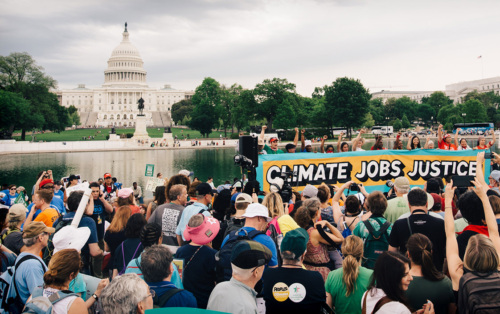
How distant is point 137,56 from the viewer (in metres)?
153

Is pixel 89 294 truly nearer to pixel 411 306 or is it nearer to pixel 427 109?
pixel 411 306

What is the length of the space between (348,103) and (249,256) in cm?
7206

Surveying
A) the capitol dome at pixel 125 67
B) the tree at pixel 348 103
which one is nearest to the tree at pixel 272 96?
the tree at pixel 348 103

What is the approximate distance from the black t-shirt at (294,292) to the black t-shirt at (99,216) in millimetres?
3993

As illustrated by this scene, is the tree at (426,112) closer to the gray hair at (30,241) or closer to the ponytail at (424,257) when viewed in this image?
the ponytail at (424,257)

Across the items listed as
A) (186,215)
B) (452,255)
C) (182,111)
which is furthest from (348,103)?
(452,255)

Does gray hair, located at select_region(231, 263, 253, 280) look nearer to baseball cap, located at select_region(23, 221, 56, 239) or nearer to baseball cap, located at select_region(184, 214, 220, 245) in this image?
baseball cap, located at select_region(184, 214, 220, 245)

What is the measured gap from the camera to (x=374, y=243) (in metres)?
4.65

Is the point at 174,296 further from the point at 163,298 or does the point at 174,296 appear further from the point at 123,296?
the point at 123,296

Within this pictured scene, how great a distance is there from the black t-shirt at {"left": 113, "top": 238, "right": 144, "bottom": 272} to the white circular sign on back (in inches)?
78.8

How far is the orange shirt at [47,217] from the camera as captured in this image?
570cm

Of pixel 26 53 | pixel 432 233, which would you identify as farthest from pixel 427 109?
pixel 432 233

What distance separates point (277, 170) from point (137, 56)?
510 feet

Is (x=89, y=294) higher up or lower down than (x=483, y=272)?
lower down
